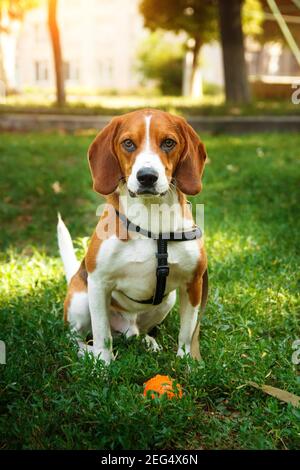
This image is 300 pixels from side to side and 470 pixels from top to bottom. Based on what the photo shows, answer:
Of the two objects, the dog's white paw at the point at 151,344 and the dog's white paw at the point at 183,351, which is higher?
the dog's white paw at the point at 183,351

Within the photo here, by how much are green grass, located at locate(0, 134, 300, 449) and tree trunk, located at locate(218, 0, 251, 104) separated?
9.29 meters

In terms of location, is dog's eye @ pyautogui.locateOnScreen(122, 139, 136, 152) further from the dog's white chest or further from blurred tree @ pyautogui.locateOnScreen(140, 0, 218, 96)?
blurred tree @ pyautogui.locateOnScreen(140, 0, 218, 96)

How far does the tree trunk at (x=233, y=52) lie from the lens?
48.9 feet

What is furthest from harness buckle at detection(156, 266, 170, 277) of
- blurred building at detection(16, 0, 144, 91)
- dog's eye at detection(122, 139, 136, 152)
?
blurred building at detection(16, 0, 144, 91)

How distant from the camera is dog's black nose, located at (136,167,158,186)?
2.84 metres

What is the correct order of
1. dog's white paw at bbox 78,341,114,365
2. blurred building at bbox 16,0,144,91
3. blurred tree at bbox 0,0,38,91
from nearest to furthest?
dog's white paw at bbox 78,341,114,365, blurred tree at bbox 0,0,38,91, blurred building at bbox 16,0,144,91

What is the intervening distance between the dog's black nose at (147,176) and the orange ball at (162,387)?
0.95 m

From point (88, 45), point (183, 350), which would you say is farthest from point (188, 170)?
point (88, 45)

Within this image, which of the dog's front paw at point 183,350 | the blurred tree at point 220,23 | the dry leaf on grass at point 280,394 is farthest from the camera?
Answer: the blurred tree at point 220,23

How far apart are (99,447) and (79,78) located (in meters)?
40.6

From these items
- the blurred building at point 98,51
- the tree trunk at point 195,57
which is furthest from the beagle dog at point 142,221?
the blurred building at point 98,51

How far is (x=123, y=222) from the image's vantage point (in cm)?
319

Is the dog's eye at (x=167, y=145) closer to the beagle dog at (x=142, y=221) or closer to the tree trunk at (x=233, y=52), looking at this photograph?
the beagle dog at (x=142, y=221)
